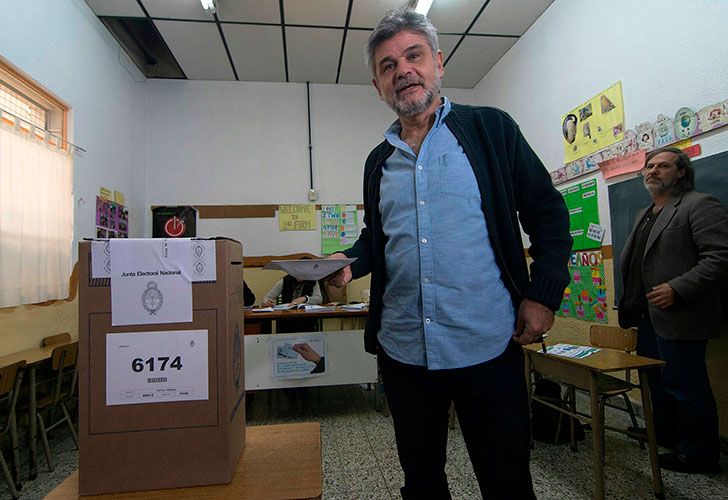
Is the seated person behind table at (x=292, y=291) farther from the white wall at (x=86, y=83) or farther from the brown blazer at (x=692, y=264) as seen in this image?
the brown blazer at (x=692, y=264)

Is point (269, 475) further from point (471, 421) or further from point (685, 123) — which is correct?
point (685, 123)

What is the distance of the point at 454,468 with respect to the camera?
2.02 meters

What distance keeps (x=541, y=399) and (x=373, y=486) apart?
104 cm

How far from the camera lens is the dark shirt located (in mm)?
2131

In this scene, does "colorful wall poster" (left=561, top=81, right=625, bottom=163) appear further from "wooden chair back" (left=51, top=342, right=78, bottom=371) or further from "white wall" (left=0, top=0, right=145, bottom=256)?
"white wall" (left=0, top=0, right=145, bottom=256)

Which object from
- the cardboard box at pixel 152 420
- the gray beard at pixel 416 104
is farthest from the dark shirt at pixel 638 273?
the cardboard box at pixel 152 420

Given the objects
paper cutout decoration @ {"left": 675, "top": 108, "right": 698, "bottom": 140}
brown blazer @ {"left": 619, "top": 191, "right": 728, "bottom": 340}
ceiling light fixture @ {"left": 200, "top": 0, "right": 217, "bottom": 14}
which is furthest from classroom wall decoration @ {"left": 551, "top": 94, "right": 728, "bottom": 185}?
ceiling light fixture @ {"left": 200, "top": 0, "right": 217, "bottom": 14}

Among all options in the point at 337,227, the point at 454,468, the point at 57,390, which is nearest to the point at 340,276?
the point at 454,468

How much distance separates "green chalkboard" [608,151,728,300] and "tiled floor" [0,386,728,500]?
1078mm

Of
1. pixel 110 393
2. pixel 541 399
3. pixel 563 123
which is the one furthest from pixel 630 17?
pixel 110 393

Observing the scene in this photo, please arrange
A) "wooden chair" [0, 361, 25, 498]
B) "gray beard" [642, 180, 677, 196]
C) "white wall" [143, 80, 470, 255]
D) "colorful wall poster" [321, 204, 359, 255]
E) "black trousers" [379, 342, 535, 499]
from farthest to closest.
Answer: "colorful wall poster" [321, 204, 359, 255] → "white wall" [143, 80, 470, 255] → "gray beard" [642, 180, 677, 196] → "wooden chair" [0, 361, 25, 498] → "black trousers" [379, 342, 535, 499]

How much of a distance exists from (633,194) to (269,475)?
268cm

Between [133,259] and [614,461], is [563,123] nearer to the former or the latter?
[614,461]

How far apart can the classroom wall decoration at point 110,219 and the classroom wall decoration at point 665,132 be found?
3.87 meters
